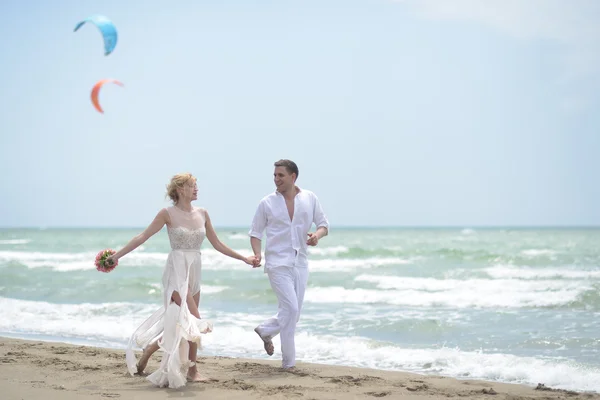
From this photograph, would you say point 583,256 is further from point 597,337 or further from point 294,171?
point 294,171

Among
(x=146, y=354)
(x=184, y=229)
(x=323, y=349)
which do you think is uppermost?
(x=184, y=229)

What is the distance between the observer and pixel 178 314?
5.70 meters

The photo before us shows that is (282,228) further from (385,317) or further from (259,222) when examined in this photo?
(385,317)

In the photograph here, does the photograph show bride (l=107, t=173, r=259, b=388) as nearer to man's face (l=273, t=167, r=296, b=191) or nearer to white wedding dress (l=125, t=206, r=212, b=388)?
white wedding dress (l=125, t=206, r=212, b=388)

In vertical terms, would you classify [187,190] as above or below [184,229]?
above

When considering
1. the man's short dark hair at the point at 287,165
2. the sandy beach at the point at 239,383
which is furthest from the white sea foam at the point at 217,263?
the man's short dark hair at the point at 287,165

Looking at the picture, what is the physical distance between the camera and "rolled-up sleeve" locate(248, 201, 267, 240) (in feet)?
21.1

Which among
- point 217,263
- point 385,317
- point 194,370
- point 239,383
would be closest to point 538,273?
point 217,263

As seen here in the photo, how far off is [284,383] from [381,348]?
224cm

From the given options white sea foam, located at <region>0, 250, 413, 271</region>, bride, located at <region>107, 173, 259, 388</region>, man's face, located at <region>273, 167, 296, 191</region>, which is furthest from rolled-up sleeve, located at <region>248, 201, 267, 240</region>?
white sea foam, located at <region>0, 250, 413, 271</region>

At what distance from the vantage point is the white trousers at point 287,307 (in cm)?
635

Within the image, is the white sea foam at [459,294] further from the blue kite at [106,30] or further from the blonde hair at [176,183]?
the blonde hair at [176,183]

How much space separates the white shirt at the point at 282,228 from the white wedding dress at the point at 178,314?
72cm

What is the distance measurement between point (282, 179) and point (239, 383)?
5.96ft
